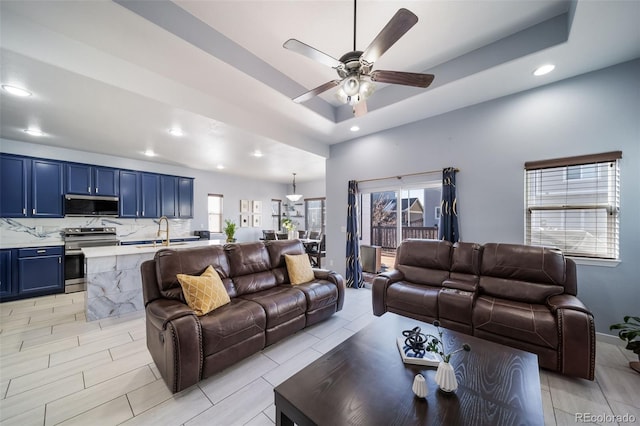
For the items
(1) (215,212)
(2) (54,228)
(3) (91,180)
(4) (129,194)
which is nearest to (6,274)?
(2) (54,228)

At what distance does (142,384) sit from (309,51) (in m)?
3.03

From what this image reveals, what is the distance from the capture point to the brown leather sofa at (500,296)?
199 cm

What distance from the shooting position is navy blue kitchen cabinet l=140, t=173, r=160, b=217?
19.1 feet

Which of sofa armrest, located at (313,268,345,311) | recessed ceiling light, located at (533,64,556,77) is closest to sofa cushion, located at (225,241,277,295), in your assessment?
sofa armrest, located at (313,268,345,311)

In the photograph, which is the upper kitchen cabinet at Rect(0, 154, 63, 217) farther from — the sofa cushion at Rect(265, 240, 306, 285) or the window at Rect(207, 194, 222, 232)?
the sofa cushion at Rect(265, 240, 306, 285)

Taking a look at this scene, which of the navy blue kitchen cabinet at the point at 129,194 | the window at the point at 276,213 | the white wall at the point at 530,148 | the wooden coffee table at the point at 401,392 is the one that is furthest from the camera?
the window at the point at 276,213

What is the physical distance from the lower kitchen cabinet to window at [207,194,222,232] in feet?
11.6

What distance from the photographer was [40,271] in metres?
4.20

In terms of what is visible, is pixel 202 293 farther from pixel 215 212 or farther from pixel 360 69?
pixel 215 212

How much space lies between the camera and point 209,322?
2.02 metres

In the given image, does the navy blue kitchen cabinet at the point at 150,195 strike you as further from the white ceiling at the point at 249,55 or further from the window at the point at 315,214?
the window at the point at 315,214

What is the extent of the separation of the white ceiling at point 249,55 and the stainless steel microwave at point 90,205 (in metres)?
1.40

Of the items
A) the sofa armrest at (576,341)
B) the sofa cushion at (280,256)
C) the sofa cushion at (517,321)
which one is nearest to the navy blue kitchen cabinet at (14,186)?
the sofa cushion at (280,256)

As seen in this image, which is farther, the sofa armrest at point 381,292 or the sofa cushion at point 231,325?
the sofa armrest at point 381,292
